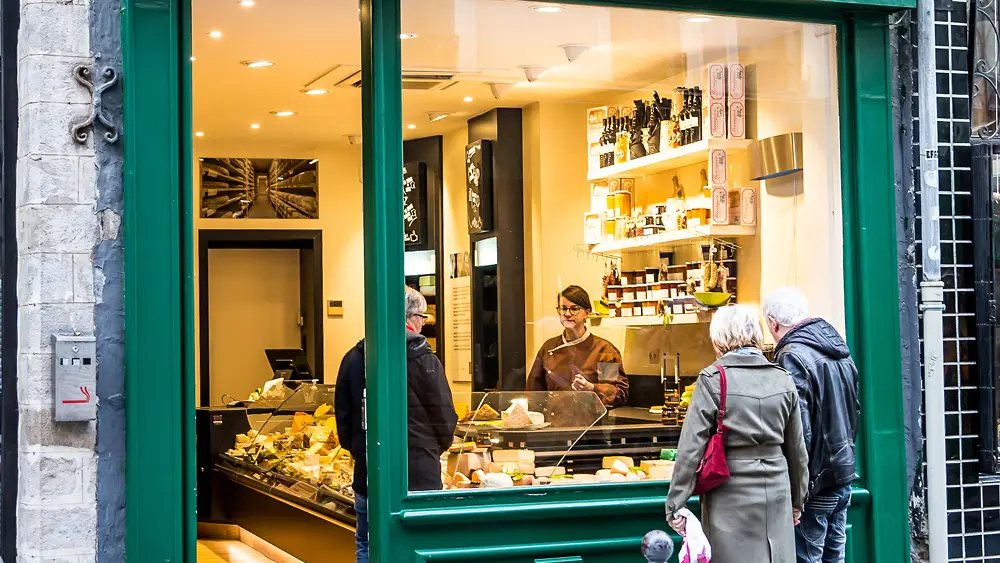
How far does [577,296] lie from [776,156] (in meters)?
1.37

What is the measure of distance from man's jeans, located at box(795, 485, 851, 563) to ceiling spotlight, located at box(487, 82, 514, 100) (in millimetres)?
2647

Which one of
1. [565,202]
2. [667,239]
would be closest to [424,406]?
[565,202]

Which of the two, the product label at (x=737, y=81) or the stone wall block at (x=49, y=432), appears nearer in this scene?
the stone wall block at (x=49, y=432)

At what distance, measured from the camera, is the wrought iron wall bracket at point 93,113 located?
4.32 m

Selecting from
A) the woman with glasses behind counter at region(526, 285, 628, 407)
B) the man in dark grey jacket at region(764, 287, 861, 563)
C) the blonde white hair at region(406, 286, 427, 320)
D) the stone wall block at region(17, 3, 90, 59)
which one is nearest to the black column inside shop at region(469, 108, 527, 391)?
the woman with glasses behind counter at region(526, 285, 628, 407)

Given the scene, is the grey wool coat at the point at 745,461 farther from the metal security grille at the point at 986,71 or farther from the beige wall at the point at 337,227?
the beige wall at the point at 337,227

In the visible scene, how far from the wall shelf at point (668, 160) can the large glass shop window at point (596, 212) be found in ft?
0.04

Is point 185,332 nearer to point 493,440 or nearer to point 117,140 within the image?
point 117,140

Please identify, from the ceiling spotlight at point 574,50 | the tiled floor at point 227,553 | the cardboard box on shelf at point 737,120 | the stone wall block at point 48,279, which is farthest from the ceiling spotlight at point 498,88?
the tiled floor at point 227,553

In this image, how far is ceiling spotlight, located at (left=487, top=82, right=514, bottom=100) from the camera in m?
6.03

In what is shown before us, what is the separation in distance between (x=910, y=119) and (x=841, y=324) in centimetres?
103

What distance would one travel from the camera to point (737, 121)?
650 centimetres

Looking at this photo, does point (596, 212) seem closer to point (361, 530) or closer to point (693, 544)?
point (361, 530)

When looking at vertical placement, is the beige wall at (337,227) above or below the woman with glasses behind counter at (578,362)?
above
